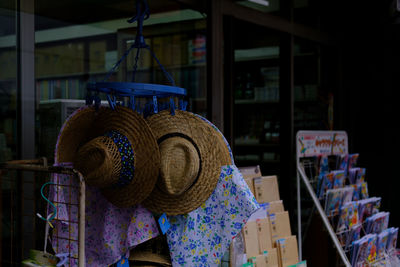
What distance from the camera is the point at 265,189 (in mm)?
3404

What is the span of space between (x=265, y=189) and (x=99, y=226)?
1.54m

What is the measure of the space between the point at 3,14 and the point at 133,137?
1.03 metres

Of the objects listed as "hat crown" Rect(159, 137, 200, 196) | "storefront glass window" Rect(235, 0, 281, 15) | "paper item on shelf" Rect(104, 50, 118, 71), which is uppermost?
"storefront glass window" Rect(235, 0, 281, 15)

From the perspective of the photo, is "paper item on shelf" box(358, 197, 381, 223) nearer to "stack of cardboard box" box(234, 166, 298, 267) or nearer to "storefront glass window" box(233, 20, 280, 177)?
"storefront glass window" box(233, 20, 280, 177)

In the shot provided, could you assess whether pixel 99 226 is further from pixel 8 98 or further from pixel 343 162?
pixel 343 162

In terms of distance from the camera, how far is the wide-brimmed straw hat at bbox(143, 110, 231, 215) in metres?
1.91

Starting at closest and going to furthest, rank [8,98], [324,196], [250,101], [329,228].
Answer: [8,98] < [329,228] < [324,196] < [250,101]

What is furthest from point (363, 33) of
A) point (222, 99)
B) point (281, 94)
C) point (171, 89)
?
point (171, 89)

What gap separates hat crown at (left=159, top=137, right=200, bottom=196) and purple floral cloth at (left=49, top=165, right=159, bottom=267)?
198 mm

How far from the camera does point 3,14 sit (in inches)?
94.6

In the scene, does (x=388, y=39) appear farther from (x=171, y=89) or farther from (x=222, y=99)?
(x=171, y=89)

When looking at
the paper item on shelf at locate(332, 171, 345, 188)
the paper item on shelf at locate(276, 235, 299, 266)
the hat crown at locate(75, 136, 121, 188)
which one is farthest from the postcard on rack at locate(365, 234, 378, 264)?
the hat crown at locate(75, 136, 121, 188)

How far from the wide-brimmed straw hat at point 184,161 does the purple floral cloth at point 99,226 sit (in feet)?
0.31

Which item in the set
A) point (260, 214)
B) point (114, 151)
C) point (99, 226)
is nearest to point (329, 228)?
point (260, 214)
